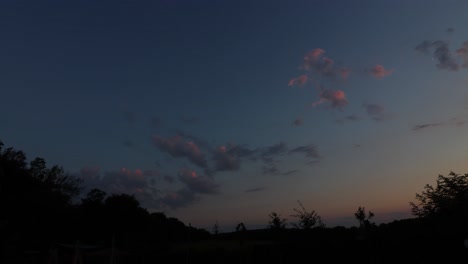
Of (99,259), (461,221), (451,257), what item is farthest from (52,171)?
(451,257)

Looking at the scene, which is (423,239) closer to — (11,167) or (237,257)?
(237,257)

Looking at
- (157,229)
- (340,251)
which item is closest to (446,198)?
(340,251)

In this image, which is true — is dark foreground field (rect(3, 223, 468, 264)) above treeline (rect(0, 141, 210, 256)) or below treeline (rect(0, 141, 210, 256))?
below

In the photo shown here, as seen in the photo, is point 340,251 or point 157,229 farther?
point 157,229

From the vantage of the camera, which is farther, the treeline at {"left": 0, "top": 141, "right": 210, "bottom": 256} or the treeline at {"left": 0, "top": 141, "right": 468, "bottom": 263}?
the treeline at {"left": 0, "top": 141, "right": 210, "bottom": 256}

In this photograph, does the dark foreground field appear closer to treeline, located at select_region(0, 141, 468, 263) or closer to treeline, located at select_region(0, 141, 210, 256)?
treeline, located at select_region(0, 141, 468, 263)

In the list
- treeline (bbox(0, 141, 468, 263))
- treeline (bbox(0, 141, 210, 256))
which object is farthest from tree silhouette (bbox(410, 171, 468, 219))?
treeline (bbox(0, 141, 210, 256))

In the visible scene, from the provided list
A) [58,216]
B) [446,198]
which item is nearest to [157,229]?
[58,216]

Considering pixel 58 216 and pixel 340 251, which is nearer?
pixel 340 251

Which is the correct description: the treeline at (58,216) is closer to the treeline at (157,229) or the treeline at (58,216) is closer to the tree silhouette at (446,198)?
the treeline at (157,229)

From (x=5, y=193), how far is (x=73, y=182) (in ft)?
67.2

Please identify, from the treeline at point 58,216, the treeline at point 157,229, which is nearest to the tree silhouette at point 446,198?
the treeline at point 157,229

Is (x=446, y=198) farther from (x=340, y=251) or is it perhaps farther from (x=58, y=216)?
(x=58, y=216)

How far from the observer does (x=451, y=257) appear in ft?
50.4
